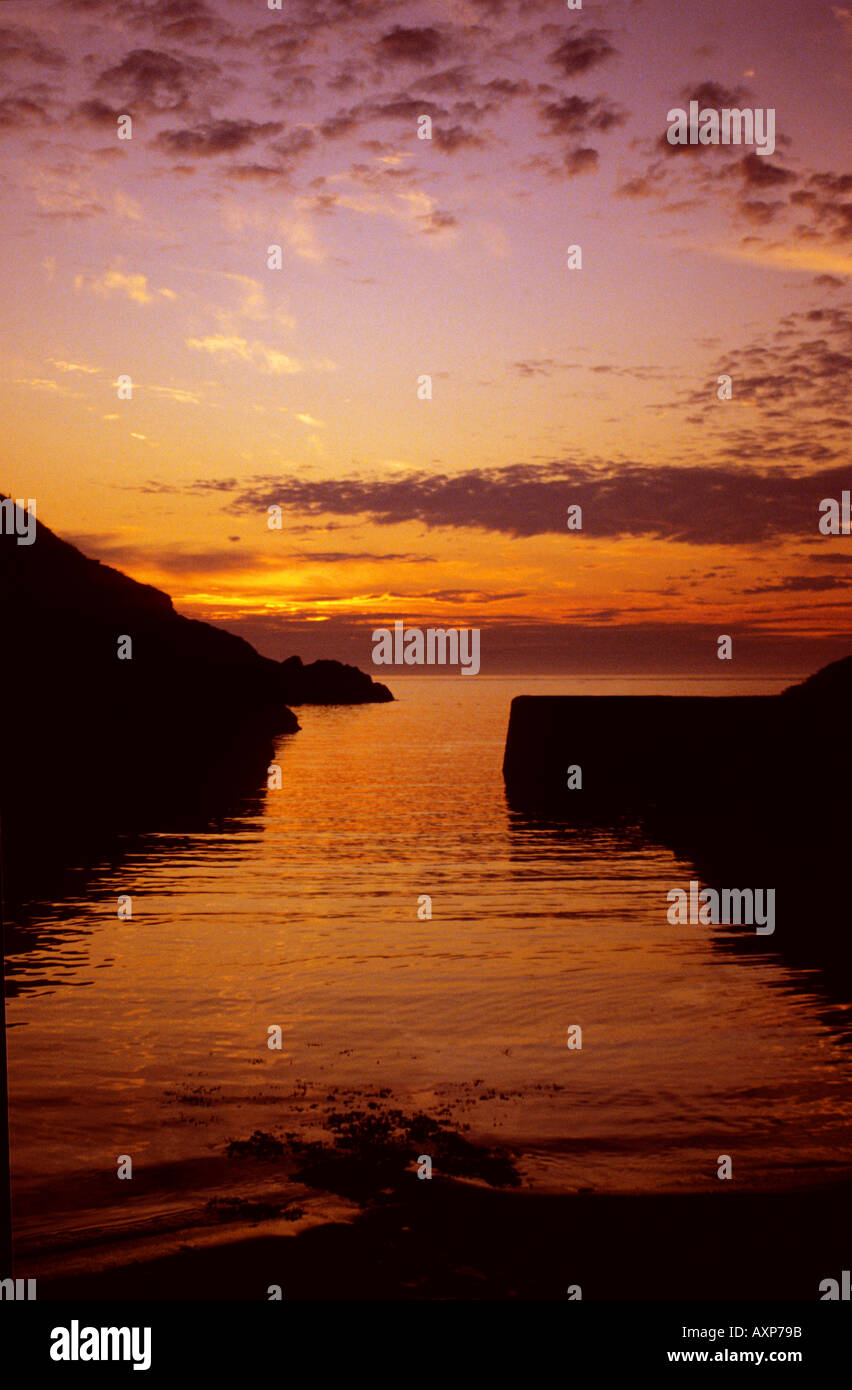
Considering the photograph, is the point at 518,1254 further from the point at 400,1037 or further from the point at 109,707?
the point at 109,707

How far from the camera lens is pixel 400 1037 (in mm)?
12195

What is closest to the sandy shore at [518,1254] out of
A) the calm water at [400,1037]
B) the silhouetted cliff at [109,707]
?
the calm water at [400,1037]

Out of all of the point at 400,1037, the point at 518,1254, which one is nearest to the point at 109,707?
the point at 400,1037

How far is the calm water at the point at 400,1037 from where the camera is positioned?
27.7 feet

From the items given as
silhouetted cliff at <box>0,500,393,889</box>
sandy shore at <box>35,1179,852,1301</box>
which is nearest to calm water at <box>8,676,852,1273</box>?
sandy shore at <box>35,1179,852,1301</box>

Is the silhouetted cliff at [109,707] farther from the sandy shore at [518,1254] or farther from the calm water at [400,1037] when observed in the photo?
the sandy shore at [518,1254]

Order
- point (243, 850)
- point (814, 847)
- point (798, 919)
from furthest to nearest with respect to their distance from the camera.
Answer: point (243, 850) < point (814, 847) < point (798, 919)

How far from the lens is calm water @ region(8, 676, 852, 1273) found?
8.45m

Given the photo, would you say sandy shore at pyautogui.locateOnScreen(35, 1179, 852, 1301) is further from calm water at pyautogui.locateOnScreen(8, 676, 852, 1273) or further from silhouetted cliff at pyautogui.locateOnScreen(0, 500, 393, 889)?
silhouetted cliff at pyautogui.locateOnScreen(0, 500, 393, 889)
